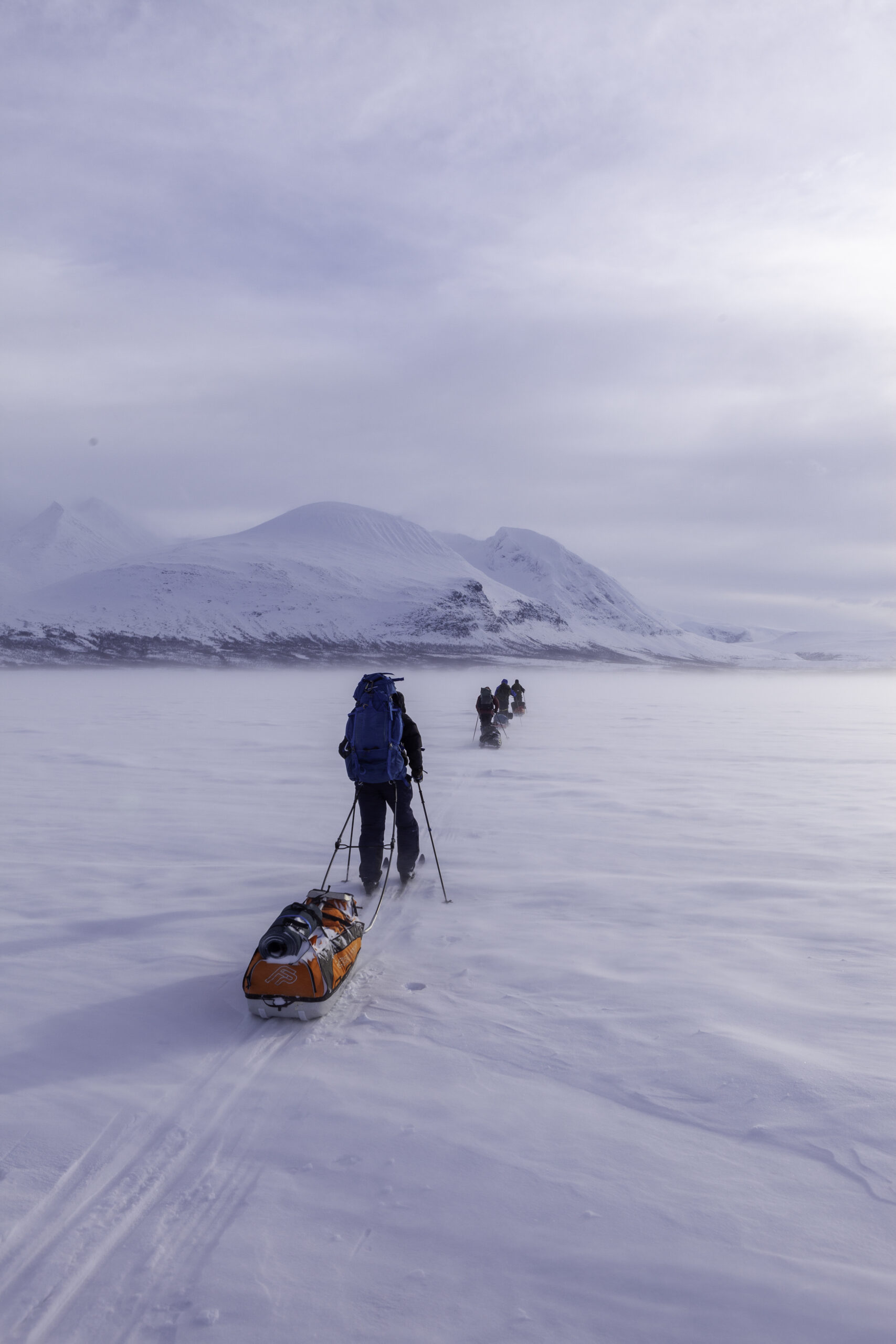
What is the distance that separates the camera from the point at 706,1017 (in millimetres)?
Answer: 4871

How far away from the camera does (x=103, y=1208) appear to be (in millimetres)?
3203

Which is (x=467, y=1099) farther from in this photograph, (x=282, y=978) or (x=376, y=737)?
(x=376, y=737)

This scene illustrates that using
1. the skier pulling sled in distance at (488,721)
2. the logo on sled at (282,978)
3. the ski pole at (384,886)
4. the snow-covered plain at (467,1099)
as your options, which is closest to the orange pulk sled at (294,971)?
the logo on sled at (282,978)

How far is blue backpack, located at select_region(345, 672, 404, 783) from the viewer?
23.1 feet

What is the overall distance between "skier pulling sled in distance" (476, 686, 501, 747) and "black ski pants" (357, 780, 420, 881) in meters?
10.2

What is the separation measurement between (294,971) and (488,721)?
44.1 ft

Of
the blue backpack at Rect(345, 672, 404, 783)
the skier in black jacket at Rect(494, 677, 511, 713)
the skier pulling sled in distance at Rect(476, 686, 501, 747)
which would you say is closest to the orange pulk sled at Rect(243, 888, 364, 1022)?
the blue backpack at Rect(345, 672, 404, 783)

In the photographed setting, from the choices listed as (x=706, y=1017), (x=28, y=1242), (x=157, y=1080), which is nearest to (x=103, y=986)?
(x=157, y=1080)

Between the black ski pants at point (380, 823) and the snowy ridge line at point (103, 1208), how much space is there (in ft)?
10.5

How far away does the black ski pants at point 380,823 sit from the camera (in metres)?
7.20

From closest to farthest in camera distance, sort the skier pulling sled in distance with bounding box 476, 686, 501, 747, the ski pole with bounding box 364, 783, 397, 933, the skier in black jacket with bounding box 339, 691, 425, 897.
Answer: the ski pole with bounding box 364, 783, 397, 933, the skier in black jacket with bounding box 339, 691, 425, 897, the skier pulling sled in distance with bounding box 476, 686, 501, 747

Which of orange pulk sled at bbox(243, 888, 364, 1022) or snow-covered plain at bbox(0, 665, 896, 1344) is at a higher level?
orange pulk sled at bbox(243, 888, 364, 1022)

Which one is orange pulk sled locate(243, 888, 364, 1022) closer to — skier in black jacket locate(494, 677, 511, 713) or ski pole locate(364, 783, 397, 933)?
ski pole locate(364, 783, 397, 933)

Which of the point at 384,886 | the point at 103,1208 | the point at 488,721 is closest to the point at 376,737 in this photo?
the point at 384,886
